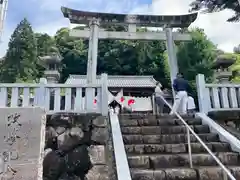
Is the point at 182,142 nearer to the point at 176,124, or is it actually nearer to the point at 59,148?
the point at 176,124

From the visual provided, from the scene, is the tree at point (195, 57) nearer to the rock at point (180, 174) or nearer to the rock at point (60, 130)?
the rock at point (60, 130)

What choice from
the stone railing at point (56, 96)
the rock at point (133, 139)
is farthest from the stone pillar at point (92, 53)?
the rock at point (133, 139)

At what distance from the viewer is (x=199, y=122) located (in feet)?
19.7

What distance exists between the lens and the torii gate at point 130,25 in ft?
33.0

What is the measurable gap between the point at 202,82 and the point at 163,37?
15.8 ft

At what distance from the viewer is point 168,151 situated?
16.0 feet

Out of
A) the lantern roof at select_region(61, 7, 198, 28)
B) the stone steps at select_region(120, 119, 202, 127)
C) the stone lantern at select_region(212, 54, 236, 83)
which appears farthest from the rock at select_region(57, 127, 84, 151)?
the lantern roof at select_region(61, 7, 198, 28)

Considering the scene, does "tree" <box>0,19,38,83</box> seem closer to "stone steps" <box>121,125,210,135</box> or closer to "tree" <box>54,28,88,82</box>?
"tree" <box>54,28,88,82</box>

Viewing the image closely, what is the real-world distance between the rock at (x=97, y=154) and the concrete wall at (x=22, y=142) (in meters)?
1.46

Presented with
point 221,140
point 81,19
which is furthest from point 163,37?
point 221,140

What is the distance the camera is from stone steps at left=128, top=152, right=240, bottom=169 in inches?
175

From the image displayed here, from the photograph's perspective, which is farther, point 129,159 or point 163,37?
point 163,37

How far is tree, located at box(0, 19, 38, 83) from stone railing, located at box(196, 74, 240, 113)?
24.2 meters

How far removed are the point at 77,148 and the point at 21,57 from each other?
90.9 feet
